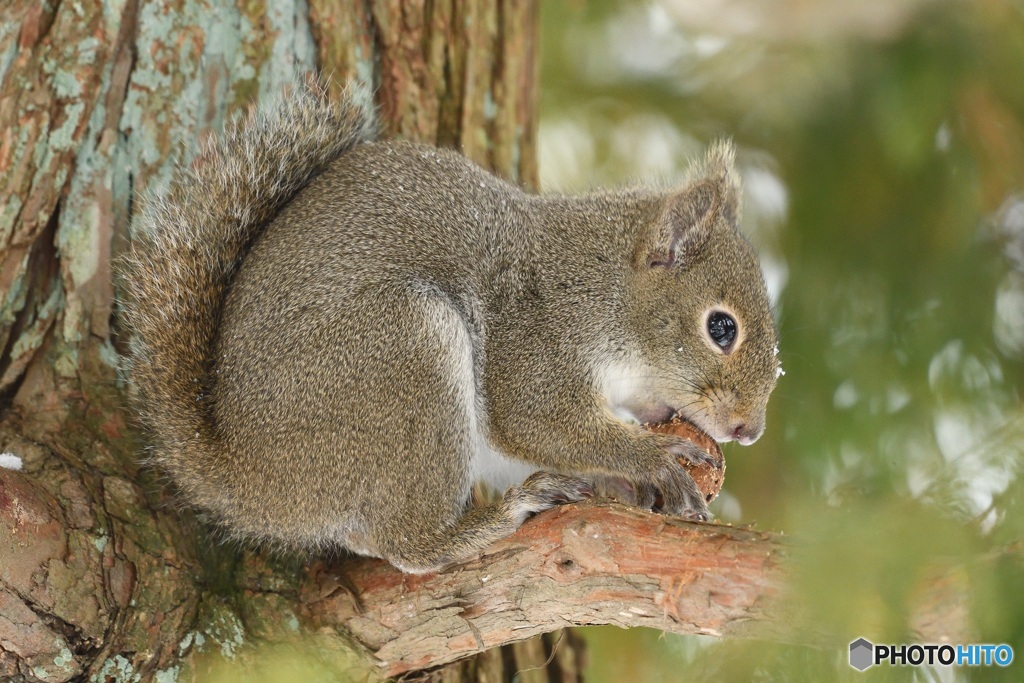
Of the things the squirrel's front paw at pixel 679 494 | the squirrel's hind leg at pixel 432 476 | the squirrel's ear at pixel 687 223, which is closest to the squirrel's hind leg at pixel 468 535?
the squirrel's hind leg at pixel 432 476

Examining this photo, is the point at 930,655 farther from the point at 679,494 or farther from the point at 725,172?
the point at 725,172

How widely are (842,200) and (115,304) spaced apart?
85.1 inches

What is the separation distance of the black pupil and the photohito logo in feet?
3.73

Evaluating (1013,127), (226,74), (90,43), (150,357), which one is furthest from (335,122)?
(1013,127)

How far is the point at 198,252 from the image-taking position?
2422mm

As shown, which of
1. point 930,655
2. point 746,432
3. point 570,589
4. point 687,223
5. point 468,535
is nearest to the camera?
point 930,655

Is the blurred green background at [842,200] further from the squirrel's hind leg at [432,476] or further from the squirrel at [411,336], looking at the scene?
the squirrel's hind leg at [432,476]

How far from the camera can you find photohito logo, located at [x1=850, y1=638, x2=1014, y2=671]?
1.49 meters

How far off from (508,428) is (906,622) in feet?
4.25

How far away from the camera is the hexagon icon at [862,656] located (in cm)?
164

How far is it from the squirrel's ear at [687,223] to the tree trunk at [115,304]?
69cm

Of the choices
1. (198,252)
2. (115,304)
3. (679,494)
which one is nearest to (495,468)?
(679,494)

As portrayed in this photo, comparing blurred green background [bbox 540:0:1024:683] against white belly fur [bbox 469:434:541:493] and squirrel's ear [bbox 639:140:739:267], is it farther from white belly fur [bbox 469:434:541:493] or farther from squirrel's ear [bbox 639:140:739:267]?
white belly fur [bbox 469:434:541:493]

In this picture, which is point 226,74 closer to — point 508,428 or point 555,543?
point 508,428
